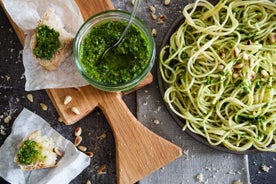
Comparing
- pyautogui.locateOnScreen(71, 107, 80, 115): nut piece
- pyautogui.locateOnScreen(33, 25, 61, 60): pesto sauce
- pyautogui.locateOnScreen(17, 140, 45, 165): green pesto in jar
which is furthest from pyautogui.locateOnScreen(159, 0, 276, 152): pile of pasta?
pyautogui.locateOnScreen(17, 140, 45, 165): green pesto in jar

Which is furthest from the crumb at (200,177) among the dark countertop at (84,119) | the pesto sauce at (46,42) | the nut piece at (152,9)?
the pesto sauce at (46,42)

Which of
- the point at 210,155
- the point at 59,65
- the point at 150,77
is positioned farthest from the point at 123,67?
the point at 210,155

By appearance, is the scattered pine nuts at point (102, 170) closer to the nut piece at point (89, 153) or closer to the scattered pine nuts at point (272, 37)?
the nut piece at point (89, 153)

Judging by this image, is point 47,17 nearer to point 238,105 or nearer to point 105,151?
point 105,151

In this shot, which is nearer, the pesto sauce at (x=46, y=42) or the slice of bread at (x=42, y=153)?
the pesto sauce at (x=46, y=42)

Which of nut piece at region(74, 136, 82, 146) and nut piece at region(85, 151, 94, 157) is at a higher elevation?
nut piece at region(74, 136, 82, 146)

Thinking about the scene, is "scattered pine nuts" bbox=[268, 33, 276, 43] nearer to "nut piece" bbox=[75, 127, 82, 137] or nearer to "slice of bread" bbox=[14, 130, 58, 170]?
"nut piece" bbox=[75, 127, 82, 137]
